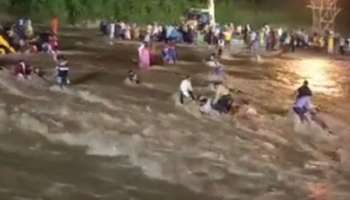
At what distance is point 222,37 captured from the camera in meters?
56.2

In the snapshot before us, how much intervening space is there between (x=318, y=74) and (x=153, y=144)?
2402 centimetres

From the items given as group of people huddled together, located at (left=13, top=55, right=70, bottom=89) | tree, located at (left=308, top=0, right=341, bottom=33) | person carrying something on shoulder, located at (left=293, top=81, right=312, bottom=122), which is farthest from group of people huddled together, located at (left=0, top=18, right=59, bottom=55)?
tree, located at (left=308, top=0, right=341, bottom=33)

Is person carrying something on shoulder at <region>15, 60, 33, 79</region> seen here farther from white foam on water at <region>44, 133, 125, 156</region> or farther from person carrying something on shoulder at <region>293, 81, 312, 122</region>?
person carrying something on shoulder at <region>293, 81, 312, 122</region>

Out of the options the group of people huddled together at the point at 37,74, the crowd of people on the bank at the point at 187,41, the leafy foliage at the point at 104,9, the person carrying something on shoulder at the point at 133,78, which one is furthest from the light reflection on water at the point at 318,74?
the leafy foliage at the point at 104,9

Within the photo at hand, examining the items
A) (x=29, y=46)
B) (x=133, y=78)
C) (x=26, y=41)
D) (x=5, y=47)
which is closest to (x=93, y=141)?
(x=133, y=78)

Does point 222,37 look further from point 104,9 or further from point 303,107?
point 303,107

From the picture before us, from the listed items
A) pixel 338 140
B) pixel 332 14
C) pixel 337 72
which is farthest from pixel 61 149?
pixel 332 14

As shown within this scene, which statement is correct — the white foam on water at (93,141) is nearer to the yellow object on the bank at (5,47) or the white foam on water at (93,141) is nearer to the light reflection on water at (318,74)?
the yellow object on the bank at (5,47)

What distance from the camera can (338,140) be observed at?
30062mm

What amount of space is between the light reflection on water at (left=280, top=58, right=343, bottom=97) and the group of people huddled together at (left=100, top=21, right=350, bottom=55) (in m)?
3.74

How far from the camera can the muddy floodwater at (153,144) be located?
72.2ft

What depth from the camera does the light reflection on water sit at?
42.6 metres

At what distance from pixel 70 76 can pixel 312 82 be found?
44.7 ft

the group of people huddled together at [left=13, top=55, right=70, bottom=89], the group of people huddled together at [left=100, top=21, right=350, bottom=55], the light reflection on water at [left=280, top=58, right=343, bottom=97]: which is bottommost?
the light reflection on water at [left=280, top=58, right=343, bottom=97]
